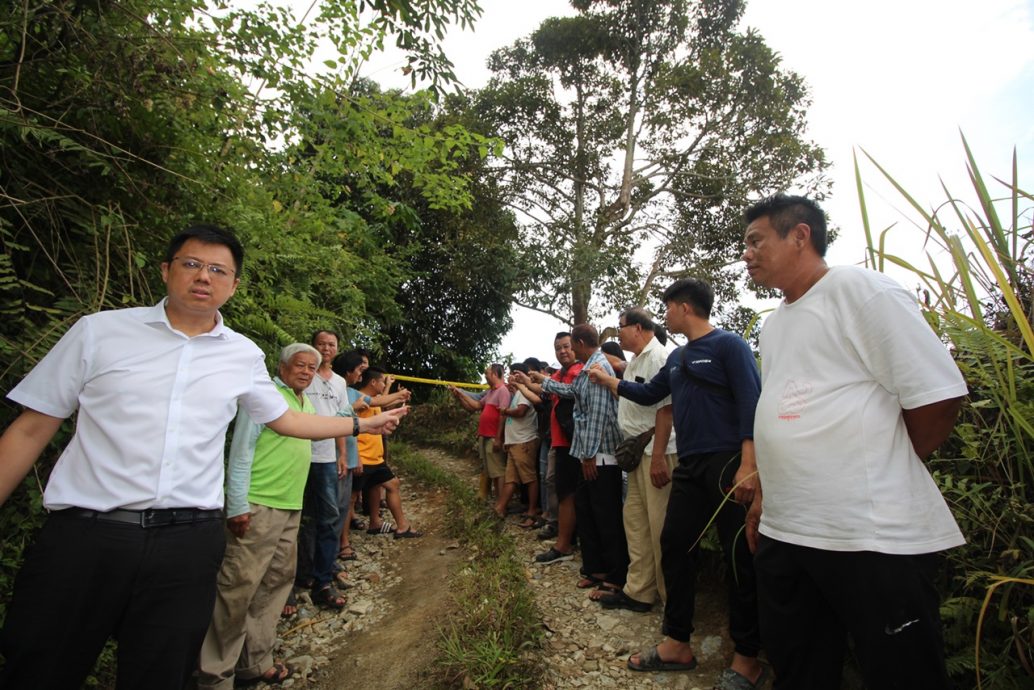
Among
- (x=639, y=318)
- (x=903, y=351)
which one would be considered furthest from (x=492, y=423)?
(x=903, y=351)

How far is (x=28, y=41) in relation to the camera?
2.44 metres

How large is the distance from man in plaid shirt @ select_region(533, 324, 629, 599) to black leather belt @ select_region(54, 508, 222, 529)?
294 cm

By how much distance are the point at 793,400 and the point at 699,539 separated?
142 centimetres

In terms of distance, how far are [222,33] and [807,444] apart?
150 inches

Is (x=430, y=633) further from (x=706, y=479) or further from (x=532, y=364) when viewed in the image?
(x=532, y=364)

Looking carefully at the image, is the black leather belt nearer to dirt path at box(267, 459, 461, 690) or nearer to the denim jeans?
dirt path at box(267, 459, 461, 690)

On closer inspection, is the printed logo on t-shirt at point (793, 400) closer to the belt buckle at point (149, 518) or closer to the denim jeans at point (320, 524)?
the belt buckle at point (149, 518)

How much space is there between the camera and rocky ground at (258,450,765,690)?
3275mm

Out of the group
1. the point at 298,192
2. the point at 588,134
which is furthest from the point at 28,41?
the point at 588,134

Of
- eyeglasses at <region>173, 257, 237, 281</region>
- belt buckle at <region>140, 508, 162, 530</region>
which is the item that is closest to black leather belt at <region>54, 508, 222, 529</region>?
belt buckle at <region>140, 508, 162, 530</region>

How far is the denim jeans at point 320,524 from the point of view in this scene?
14.6 feet

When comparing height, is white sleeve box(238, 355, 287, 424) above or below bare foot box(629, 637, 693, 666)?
above

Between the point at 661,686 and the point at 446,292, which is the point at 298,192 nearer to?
the point at 661,686

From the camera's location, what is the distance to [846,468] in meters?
1.77
